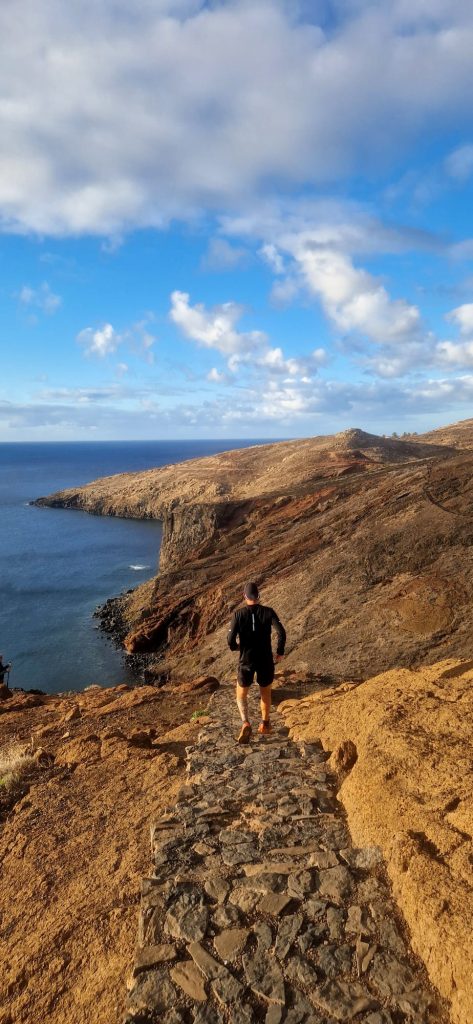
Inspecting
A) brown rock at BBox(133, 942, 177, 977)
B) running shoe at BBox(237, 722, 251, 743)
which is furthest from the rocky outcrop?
brown rock at BBox(133, 942, 177, 977)

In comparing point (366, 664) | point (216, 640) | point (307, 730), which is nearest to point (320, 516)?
point (216, 640)

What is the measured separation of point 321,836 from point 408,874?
1.17 metres

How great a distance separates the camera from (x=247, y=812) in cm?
613

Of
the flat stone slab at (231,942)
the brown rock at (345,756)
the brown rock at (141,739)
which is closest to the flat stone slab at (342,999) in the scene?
the flat stone slab at (231,942)

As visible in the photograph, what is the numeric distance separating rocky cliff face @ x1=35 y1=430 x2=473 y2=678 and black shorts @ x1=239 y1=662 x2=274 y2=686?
819cm

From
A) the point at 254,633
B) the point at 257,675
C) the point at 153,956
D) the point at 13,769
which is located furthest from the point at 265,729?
the point at 153,956

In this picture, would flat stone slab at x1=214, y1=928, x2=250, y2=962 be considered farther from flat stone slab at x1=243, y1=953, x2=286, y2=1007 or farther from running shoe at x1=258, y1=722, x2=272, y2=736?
running shoe at x1=258, y1=722, x2=272, y2=736

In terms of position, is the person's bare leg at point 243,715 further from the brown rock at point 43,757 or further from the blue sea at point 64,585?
the blue sea at point 64,585

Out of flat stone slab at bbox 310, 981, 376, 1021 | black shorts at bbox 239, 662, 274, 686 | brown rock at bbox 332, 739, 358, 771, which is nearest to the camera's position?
flat stone slab at bbox 310, 981, 376, 1021

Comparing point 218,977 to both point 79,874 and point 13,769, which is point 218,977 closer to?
point 79,874

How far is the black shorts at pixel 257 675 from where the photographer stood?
918 centimetres

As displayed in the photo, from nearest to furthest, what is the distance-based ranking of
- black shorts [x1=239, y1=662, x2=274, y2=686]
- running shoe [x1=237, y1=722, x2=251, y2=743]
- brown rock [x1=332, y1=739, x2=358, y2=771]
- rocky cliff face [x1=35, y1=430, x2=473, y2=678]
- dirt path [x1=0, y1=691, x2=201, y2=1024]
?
dirt path [x1=0, y1=691, x2=201, y2=1024]
brown rock [x1=332, y1=739, x2=358, y2=771]
running shoe [x1=237, y1=722, x2=251, y2=743]
black shorts [x1=239, y1=662, x2=274, y2=686]
rocky cliff face [x1=35, y1=430, x2=473, y2=678]

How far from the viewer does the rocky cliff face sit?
59.3 feet

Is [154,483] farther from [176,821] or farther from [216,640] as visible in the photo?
[176,821]
